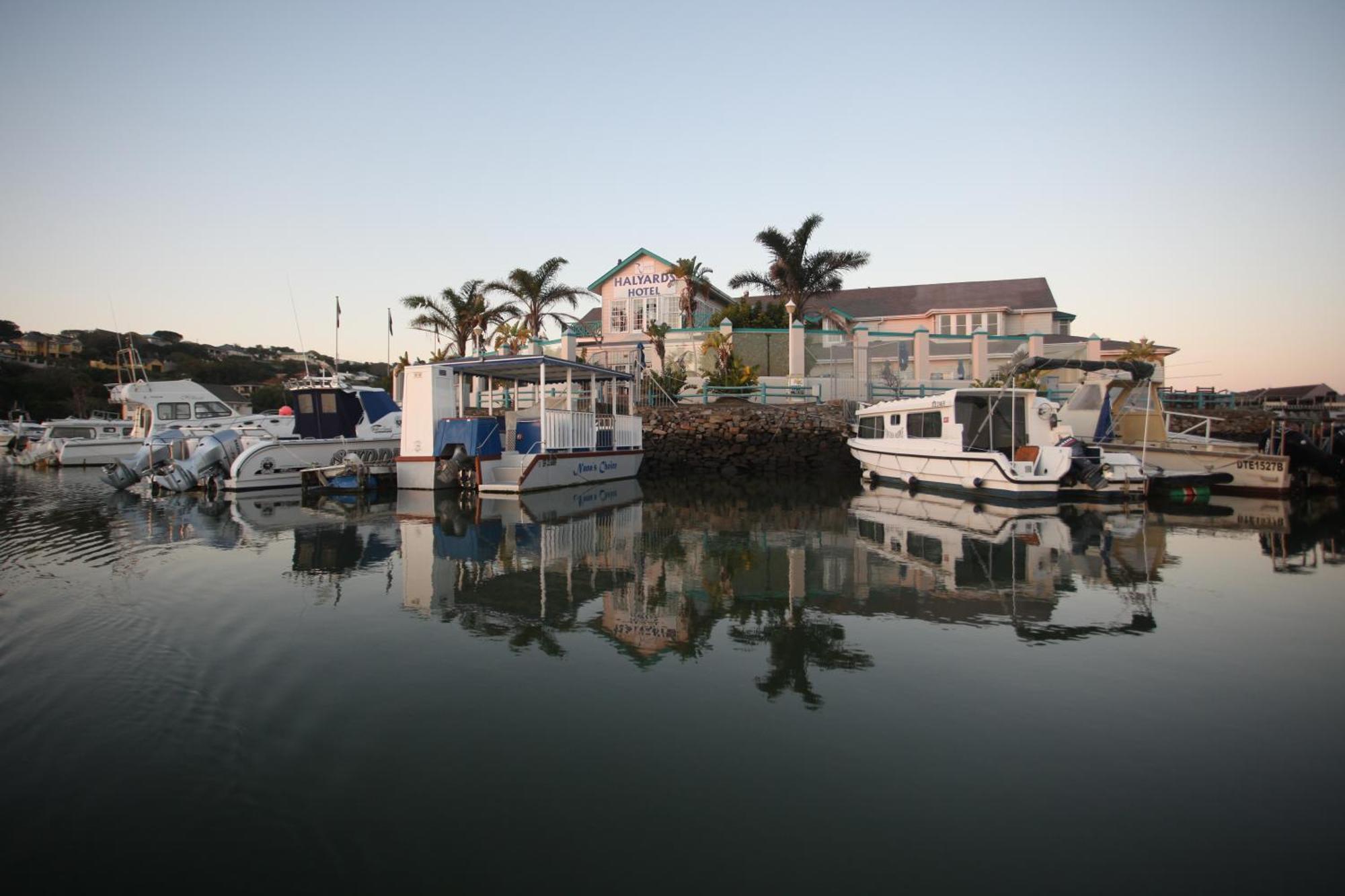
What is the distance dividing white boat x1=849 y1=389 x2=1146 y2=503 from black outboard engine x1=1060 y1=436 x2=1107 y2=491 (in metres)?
0.01

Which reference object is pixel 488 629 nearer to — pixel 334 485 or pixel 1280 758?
pixel 1280 758

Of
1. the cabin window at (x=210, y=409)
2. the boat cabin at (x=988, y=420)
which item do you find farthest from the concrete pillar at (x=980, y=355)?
the cabin window at (x=210, y=409)

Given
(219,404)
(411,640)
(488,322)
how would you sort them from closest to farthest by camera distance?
(411,640)
(219,404)
(488,322)

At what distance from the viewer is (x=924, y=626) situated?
6562 millimetres

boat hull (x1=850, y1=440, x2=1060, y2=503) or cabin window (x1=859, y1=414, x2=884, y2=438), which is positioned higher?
cabin window (x1=859, y1=414, x2=884, y2=438)

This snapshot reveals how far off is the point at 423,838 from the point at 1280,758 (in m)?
4.54

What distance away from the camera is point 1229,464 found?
17734mm

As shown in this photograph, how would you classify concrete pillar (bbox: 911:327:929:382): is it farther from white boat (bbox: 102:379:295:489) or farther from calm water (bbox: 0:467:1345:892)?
white boat (bbox: 102:379:295:489)

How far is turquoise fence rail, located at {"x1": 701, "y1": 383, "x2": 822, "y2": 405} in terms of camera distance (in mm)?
27000

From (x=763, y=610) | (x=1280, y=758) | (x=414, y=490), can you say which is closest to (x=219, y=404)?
(x=414, y=490)

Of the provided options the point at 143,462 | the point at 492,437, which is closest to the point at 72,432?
the point at 143,462

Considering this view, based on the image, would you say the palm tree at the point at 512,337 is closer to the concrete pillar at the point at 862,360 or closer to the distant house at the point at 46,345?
the concrete pillar at the point at 862,360

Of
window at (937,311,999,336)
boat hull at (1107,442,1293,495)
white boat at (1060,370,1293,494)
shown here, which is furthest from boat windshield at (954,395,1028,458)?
window at (937,311,999,336)

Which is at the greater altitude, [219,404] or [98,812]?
[219,404]
